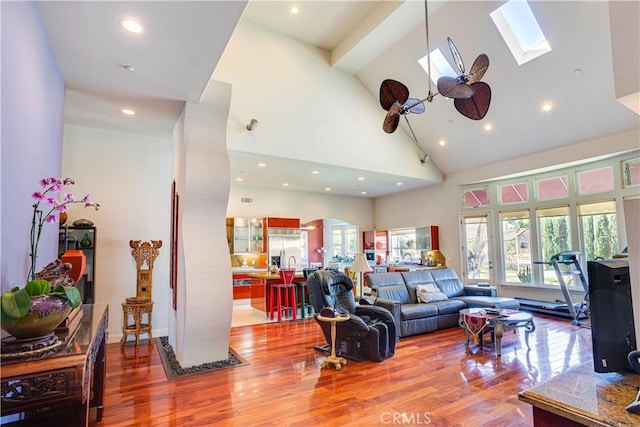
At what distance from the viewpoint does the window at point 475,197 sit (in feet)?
28.3

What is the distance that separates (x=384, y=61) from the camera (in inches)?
269

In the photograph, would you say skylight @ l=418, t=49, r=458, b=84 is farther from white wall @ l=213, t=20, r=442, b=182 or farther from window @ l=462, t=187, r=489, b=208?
window @ l=462, t=187, r=489, b=208

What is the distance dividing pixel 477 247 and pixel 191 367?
24.2 feet

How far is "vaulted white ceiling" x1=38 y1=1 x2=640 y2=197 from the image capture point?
262 cm

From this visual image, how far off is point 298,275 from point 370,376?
3.76 m

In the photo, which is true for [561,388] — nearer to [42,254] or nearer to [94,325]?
[94,325]

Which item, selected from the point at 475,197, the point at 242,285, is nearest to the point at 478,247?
the point at 475,197

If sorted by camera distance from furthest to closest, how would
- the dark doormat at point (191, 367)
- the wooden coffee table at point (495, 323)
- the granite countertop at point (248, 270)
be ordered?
the granite countertop at point (248, 270)
the wooden coffee table at point (495, 323)
the dark doormat at point (191, 367)

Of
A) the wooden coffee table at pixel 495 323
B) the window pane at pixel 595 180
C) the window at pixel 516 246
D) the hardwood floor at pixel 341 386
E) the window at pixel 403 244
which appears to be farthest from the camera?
the window at pixel 403 244

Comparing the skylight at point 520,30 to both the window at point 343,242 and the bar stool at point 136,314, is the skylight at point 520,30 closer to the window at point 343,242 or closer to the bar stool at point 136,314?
the bar stool at point 136,314

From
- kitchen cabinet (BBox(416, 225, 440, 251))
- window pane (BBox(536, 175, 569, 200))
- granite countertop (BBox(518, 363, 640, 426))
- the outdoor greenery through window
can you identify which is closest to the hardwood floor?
granite countertop (BBox(518, 363, 640, 426))

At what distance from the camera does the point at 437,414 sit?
291 cm

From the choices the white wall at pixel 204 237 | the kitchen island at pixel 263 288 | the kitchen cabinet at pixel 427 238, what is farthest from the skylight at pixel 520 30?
the kitchen island at pixel 263 288

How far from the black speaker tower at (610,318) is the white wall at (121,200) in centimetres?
551
